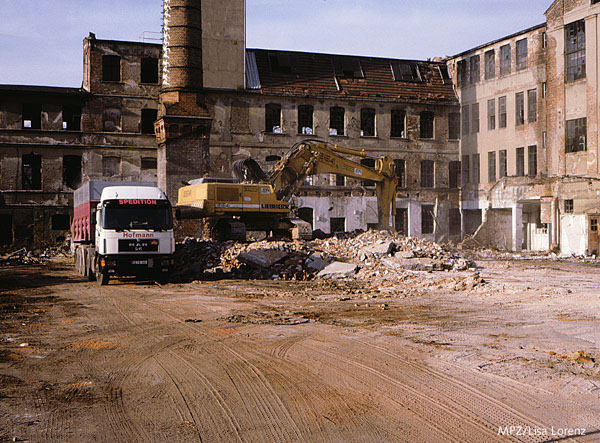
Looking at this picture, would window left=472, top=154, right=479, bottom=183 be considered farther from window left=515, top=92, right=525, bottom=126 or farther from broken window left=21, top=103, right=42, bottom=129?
broken window left=21, top=103, right=42, bottom=129

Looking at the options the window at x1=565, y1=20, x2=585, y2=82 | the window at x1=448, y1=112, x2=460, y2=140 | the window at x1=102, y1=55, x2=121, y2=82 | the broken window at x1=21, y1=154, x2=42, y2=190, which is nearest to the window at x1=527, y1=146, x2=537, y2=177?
the window at x1=565, y1=20, x2=585, y2=82

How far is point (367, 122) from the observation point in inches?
1609

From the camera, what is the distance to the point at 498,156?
3875cm

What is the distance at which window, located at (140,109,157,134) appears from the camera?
3788 cm

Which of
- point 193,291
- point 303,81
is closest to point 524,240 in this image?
point 303,81

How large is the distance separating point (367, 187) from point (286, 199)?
16759 mm

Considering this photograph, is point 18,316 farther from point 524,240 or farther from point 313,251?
point 524,240

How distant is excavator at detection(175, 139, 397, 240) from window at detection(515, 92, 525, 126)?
1525 centimetres

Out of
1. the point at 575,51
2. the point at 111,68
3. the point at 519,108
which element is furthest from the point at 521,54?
the point at 111,68

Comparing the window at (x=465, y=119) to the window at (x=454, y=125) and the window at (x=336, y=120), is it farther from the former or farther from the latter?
the window at (x=336, y=120)

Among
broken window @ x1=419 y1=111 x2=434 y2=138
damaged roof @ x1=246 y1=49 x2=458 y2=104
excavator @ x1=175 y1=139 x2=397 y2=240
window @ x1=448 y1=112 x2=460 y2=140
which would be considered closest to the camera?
excavator @ x1=175 y1=139 x2=397 y2=240

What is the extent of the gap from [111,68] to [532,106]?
25.2m

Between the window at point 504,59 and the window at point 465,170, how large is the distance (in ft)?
20.3

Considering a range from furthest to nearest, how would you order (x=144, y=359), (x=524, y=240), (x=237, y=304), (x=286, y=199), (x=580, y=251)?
(x=524, y=240)
(x=580, y=251)
(x=286, y=199)
(x=237, y=304)
(x=144, y=359)
